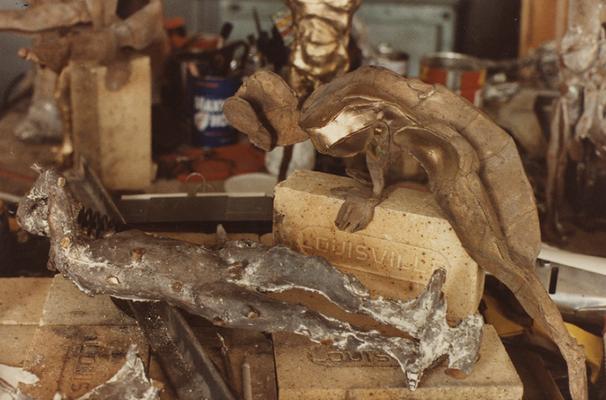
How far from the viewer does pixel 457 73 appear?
4520 mm

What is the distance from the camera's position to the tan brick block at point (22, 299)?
282 centimetres

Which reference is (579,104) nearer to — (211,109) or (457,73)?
(457,73)

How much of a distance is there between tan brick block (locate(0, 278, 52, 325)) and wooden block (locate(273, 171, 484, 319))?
750 mm

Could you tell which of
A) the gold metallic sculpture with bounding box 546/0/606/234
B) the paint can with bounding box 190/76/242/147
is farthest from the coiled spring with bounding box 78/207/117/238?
the gold metallic sculpture with bounding box 546/0/606/234

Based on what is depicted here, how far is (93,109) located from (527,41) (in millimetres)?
2623

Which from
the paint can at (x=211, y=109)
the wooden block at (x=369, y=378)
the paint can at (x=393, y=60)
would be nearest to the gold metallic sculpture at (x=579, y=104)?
the paint can at (x=393, y=60)

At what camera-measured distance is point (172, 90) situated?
4703mm

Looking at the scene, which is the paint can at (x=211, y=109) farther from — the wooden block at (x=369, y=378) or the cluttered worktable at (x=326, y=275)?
the wooden block at (x=369, y=378)

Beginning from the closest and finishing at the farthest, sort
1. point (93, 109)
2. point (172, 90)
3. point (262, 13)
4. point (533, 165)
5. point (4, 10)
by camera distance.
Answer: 1. point (4, 10)
2. point (93, 109)
3. point (533, 165)
4. point (172, 90)
5. point (262, 13)

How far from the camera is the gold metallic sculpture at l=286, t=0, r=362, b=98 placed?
11.7 ft

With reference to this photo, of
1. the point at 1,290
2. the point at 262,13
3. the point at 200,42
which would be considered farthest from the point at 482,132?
the point at 262,13

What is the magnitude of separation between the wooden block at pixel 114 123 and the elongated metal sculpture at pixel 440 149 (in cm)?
128

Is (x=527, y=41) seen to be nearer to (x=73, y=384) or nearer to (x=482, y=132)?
(x=482, y=132)

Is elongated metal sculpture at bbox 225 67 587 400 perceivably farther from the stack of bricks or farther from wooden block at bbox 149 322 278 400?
wooden block at bbox 149 322 278 400
